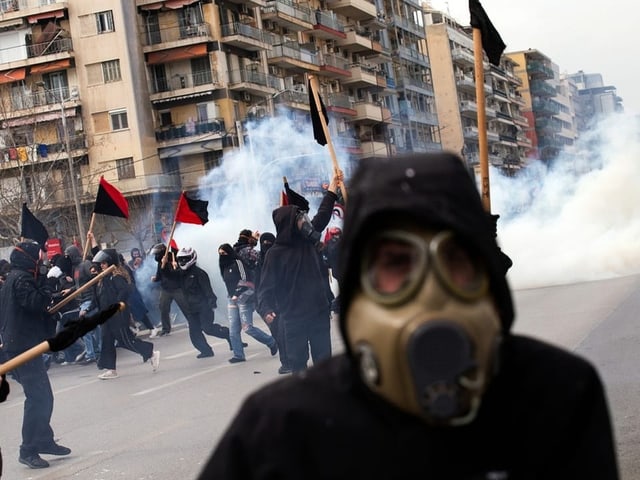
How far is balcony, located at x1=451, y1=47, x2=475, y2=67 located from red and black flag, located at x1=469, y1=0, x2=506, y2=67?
98.3m

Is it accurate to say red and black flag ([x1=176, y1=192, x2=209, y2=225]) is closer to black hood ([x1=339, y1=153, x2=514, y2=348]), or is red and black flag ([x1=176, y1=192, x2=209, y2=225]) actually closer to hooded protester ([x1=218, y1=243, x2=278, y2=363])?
hooded protester ([x1=218, y1=243, x2=278, y2=363])

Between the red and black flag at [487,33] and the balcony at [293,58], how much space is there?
185ft

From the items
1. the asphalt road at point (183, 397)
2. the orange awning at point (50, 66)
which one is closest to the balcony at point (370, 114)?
the orange awning at point (50, 66)

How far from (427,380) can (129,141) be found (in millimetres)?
58033

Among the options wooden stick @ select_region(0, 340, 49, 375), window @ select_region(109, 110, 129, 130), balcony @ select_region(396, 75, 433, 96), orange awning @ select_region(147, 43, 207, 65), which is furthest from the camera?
balcony @ select_region(396, 75, 433, 96)

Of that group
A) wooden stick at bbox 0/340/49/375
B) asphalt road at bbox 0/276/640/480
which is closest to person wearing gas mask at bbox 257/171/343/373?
asphalt road at bbox 0/276/640/480

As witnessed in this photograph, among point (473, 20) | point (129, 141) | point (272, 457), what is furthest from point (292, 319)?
point (129, 141)

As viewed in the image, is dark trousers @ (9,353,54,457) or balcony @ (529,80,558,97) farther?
balcony @ (529,80,558,97)

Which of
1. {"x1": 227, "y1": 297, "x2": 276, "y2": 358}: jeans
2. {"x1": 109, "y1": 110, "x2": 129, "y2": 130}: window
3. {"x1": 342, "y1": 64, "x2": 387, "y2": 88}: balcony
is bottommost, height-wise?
{"x1": 227, "y1": 297, "x2": 276, "y2": 358}: jeans

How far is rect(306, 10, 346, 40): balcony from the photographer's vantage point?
68375 millimetres

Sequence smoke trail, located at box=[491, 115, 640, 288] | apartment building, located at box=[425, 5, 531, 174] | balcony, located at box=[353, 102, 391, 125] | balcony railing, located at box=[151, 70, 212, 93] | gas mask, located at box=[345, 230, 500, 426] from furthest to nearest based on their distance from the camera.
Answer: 1. apartment building, located at box=[425, 5, 531, 174]
2. balcony, located at box=[353, 102, 391, 125]
3. balcony railing, located at box=[151, 70, 212, 93]
4. smoke trail, located at box=[491, 115, 640, 288]
5. gas mask, located at box=[345, 230, 500, 426]

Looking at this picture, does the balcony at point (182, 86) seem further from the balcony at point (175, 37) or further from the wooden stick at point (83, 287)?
the wooden stick at point (83, 287)

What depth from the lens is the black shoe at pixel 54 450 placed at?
30.1 feet

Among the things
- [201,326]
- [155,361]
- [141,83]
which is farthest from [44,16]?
[155,361]
